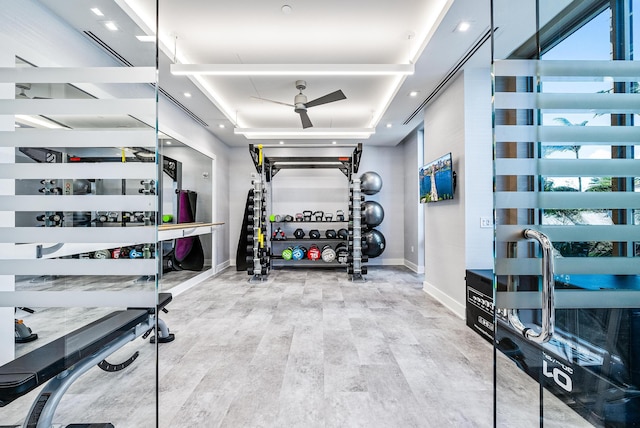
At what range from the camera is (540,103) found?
1.05 metres

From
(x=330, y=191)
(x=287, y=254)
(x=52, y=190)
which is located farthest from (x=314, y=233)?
(x=52, y=190)

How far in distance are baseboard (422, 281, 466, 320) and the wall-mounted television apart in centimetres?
137

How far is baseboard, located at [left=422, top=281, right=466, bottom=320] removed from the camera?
3.38m

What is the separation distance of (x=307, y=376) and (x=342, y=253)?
159 inches

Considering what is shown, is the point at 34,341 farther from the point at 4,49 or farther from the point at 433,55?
the point at 433,55

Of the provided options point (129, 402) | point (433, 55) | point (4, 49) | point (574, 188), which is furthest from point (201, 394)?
point (433, 55)

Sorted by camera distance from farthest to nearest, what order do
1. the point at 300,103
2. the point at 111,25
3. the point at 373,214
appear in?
the point at 373,214
the point at 300,103
the point at 111,25

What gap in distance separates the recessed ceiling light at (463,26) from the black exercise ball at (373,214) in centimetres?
389

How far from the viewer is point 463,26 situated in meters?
2.59

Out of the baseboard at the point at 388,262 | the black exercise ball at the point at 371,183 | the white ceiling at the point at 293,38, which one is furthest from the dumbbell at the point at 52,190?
the baseboard at the point at 388,262

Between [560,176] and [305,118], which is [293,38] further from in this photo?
[560,176]

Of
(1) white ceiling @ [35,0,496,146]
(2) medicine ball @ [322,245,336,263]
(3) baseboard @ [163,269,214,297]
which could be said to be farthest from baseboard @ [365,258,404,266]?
(3) baseboard @ [163,269,214,297]

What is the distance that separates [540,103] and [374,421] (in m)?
1.92

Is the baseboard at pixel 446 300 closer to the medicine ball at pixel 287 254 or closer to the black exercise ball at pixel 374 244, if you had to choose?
the black exercise ball at pixel 374 244
